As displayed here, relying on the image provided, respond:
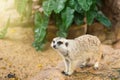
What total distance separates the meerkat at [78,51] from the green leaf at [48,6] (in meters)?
1.55

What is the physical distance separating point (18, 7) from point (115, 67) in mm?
2864

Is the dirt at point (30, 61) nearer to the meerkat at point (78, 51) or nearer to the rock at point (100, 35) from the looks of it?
the rock at point (100, 35)

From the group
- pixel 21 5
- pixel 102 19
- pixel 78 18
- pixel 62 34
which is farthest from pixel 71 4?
pixel 21 5

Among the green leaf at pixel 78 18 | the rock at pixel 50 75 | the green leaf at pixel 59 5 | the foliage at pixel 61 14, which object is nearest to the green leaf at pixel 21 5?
the foliage at pixel 61 14

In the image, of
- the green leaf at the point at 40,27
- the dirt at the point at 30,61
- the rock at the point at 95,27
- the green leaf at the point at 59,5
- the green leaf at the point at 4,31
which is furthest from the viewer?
the rock at the point at 95,27

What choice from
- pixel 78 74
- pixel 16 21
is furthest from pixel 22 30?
pixel 78 74

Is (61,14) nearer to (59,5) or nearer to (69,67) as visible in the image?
(59,5)

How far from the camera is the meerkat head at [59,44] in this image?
5.51 metres

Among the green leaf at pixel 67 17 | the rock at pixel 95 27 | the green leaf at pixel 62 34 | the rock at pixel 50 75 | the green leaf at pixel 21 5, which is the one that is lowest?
the rock at pixel 50 75

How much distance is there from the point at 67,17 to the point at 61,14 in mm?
193

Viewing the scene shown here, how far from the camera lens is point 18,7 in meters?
7.68

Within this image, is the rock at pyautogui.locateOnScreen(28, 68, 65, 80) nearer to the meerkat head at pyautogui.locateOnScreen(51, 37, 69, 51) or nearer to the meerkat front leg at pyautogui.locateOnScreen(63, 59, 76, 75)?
the meerkat front leg at pyautogui.locateOnScreen(63, 59, 76, 75)

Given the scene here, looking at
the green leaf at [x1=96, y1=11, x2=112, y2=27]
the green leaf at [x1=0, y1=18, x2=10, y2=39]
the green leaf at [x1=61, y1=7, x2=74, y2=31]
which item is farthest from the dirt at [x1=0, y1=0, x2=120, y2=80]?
the green leaf at [x1=61, y1=7, x2=74, y2=31]

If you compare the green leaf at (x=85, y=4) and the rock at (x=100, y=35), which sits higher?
the green leaf at (x=85, y=4)
